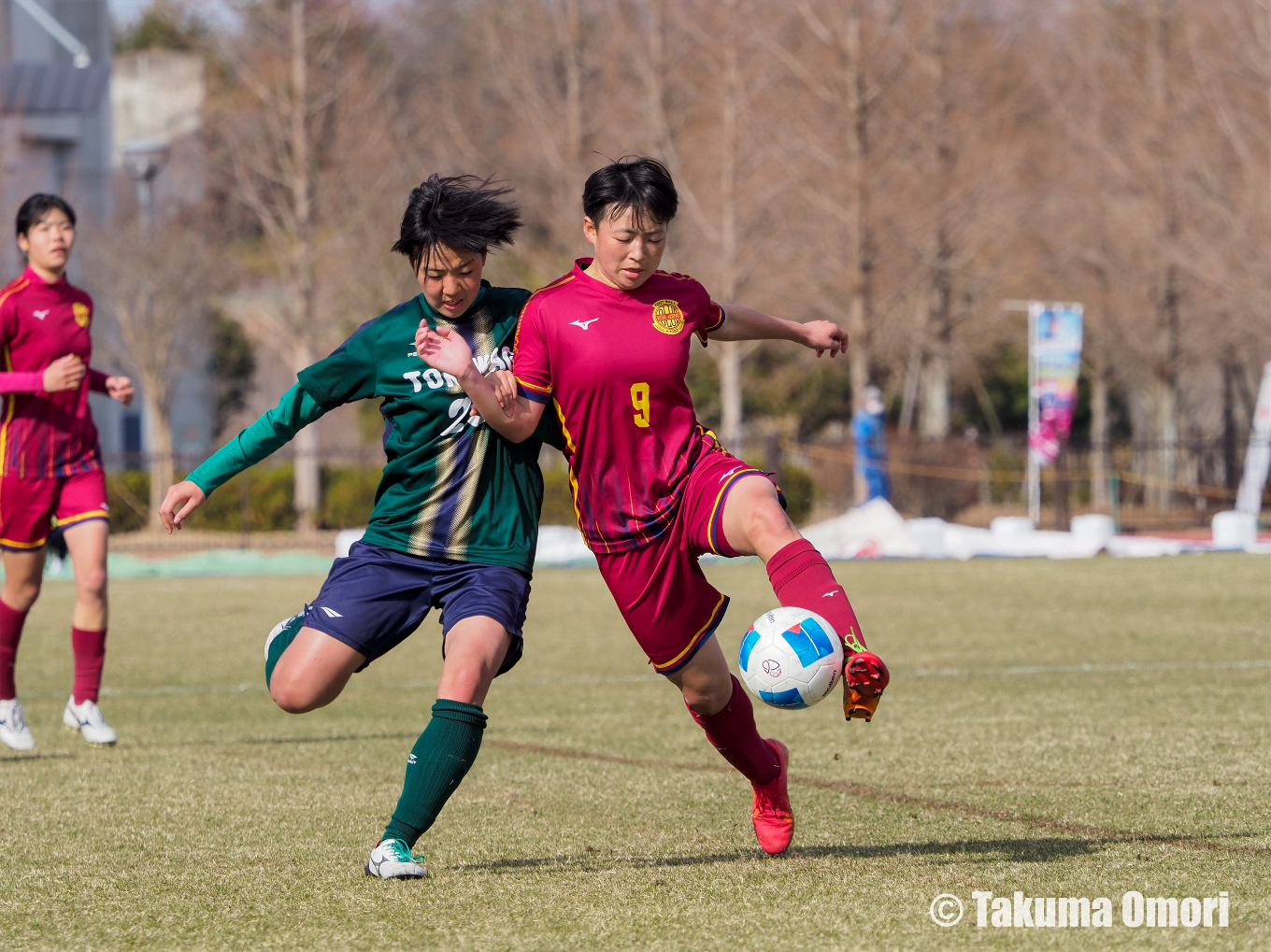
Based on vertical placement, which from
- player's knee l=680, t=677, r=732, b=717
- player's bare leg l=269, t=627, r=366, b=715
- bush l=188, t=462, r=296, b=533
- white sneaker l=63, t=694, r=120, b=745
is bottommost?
bush l=188, t=462, r=296, b=533

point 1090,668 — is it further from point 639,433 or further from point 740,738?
point 639,433

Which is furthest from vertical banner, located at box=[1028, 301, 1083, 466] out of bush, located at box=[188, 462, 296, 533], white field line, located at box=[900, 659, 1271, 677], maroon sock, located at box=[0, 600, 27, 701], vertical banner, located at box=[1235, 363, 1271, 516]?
maroon sock, located at box=[0, 600, 27, 701]

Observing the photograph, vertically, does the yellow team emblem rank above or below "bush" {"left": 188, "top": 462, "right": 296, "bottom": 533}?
above

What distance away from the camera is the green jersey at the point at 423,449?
4.93 meters

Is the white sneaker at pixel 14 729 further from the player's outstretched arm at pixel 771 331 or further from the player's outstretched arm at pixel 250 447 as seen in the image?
the player's outstretched arm at pixel 771 331

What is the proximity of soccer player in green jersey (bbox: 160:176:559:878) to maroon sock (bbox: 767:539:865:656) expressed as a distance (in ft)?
2.68

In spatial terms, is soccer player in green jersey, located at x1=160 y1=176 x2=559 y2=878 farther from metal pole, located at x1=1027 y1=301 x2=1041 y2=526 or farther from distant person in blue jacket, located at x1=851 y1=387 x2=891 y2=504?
metal pole, located at x1=1027 y1=301 x2=1041 y2=526

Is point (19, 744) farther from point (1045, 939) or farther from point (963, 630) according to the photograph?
point (963, 630)

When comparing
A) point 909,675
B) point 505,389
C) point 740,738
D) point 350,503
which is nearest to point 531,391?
point 505,389

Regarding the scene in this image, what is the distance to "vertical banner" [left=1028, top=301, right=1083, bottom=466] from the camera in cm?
2605

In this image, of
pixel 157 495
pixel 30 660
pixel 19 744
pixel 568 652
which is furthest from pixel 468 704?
pixel 157 495

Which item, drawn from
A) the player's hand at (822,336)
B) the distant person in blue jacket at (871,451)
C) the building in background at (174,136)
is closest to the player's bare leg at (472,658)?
the player's hand at (822,336)

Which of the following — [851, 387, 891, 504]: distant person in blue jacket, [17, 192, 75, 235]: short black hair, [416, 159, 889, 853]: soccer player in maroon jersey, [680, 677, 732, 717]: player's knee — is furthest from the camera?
[851, 387, 891, 504]: distant person in blue jacket

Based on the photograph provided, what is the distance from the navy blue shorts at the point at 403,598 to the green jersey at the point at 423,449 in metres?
0.04
